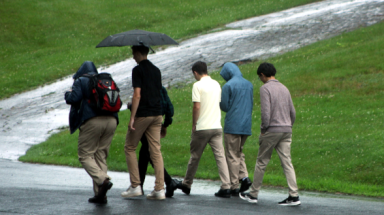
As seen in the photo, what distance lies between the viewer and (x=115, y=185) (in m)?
9.48

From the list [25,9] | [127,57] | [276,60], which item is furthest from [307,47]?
[25,9]

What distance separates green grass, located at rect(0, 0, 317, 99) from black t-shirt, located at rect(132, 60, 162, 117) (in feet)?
62.3

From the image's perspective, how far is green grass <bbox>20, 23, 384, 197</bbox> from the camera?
1109 cm

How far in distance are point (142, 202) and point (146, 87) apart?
63.7 inches

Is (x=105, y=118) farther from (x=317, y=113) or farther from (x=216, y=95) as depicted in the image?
(x=317, y=113)

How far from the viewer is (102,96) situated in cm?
689

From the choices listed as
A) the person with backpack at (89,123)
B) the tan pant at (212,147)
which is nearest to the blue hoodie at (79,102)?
the person with backpack at (89,123)

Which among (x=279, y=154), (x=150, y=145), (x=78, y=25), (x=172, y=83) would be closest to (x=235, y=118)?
(x=279, y=154)

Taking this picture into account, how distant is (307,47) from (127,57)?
1017 centimetres

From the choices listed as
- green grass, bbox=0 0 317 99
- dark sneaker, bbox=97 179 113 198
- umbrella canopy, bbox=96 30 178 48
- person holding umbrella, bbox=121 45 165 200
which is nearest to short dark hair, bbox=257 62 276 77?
umbrella canopy, bbox=96 30 178 48

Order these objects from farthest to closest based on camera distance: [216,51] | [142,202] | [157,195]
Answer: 1. [216,51]
2. [157,195]
3. [142,202]

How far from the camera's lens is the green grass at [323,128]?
1109 centimetres

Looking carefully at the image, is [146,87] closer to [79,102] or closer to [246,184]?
[79,102]

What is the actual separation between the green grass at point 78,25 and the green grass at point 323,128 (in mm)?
8982
